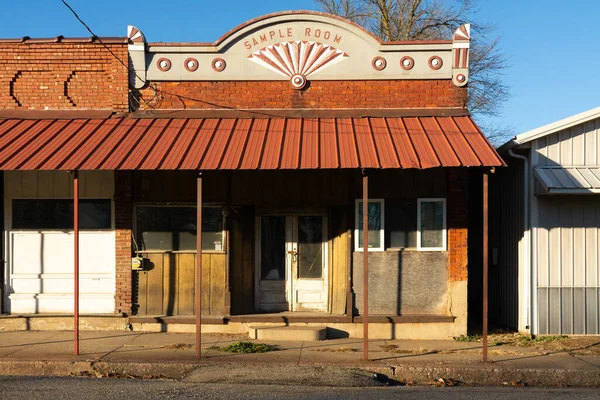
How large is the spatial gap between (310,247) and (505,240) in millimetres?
3848

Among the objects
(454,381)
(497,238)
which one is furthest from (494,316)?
(454,381)

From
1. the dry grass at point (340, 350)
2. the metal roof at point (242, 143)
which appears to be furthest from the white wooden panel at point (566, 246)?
the dry grass at point (340, 350)

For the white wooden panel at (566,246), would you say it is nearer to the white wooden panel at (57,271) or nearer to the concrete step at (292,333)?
the concrete step at (292,333)

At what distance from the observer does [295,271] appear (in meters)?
12.9

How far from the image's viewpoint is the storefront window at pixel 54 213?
12.7 metres

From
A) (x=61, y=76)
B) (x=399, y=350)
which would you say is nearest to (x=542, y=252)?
(x=399, y=350)

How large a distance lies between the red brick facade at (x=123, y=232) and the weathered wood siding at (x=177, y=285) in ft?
0.90

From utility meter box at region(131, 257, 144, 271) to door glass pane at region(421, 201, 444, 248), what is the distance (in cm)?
513

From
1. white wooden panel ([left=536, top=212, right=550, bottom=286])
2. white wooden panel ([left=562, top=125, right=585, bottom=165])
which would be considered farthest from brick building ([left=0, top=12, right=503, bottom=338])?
white wooden panel ([left=562, top=125, right=585, bottom=165])

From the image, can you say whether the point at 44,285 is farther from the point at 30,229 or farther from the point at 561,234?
the point at 561,234

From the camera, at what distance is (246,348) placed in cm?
1091

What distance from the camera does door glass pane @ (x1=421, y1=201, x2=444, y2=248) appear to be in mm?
12391

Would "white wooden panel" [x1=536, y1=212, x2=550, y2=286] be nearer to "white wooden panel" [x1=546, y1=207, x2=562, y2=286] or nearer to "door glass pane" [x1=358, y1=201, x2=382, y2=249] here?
"white wooden panel" [x1=546, y1=207, x2=562, y2=286]

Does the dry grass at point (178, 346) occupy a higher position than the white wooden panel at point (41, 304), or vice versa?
the white wooden panel at point (41, 304)
